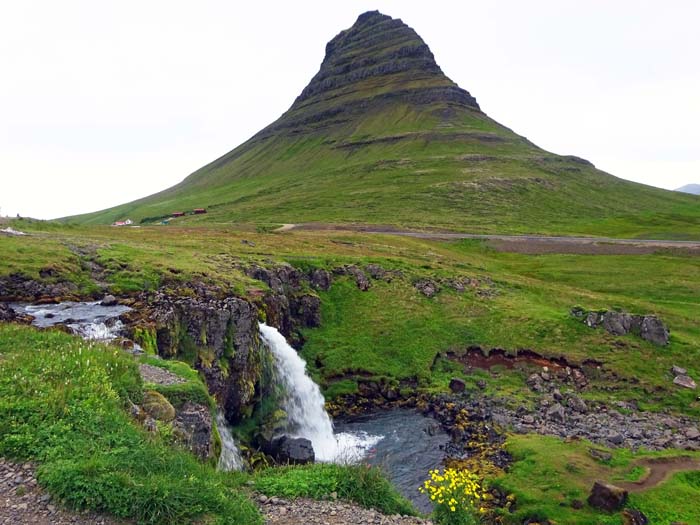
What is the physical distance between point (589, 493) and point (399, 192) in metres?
144

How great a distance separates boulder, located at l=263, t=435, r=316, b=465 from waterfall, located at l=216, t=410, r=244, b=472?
2.02 m

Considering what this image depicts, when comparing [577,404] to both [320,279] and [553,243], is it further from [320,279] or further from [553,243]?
[553,243]

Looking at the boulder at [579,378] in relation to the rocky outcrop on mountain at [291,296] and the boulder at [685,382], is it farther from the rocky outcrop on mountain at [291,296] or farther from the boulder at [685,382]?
the rocky outcrop on mountain at [291,296]

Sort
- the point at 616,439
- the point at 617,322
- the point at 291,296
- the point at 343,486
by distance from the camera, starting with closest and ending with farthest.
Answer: the point at 343,486 < the point at 616,439 < the point at 617,322 < the point at 291,296

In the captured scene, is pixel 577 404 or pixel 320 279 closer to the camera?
pixel 577 404

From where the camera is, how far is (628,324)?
4653 cm

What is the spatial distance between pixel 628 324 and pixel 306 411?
33.4 m

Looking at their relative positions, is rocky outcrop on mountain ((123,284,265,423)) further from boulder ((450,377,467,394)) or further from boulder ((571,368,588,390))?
boulder ((571,368,588,390))

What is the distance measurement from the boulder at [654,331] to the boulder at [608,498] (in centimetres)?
2521

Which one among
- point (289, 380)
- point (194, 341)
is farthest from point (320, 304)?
point (194, 341)

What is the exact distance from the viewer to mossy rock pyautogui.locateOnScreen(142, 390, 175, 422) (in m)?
16.1

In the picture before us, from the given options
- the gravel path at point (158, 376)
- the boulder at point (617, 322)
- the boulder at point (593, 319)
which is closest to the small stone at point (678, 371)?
the boulder at point (617, 322)

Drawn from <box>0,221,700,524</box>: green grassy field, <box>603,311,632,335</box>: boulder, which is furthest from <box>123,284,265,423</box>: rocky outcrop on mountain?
<box>603,311,632,335</box>: boulder

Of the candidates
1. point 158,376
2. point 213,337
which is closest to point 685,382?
point 213,337
